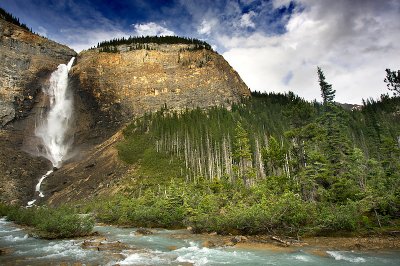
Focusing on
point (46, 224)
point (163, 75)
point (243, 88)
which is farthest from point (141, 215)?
point (243, 88)

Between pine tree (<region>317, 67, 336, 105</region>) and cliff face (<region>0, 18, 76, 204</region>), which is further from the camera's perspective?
cliff face (<region>0, 18, 76, 204</region>)

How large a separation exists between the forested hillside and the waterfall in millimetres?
21279

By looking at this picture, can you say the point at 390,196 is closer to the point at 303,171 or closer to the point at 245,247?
the point at 303,171

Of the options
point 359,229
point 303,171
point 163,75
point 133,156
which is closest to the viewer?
point 359,229

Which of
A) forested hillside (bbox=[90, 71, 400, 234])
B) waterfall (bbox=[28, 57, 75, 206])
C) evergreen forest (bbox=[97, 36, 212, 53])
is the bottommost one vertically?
forested hillside (bbox=[90, 71, 400, 234])

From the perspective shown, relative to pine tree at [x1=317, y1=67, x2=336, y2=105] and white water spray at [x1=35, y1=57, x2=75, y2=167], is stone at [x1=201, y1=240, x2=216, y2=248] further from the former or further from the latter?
white water spray at [x1=35, y1=57, x2=75, y2=167]

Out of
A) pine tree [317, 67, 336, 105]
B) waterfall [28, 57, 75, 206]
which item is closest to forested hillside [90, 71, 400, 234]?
pine tree [317, 67, 336, 105]

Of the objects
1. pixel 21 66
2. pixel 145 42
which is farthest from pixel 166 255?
pixel 145 42

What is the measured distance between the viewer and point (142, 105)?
321 ft

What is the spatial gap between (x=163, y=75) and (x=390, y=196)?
9076 cm

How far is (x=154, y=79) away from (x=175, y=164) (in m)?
43.4

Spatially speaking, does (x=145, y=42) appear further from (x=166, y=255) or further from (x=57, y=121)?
(x=166, y=255)

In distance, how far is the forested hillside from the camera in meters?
22.8

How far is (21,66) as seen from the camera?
91625 mm
